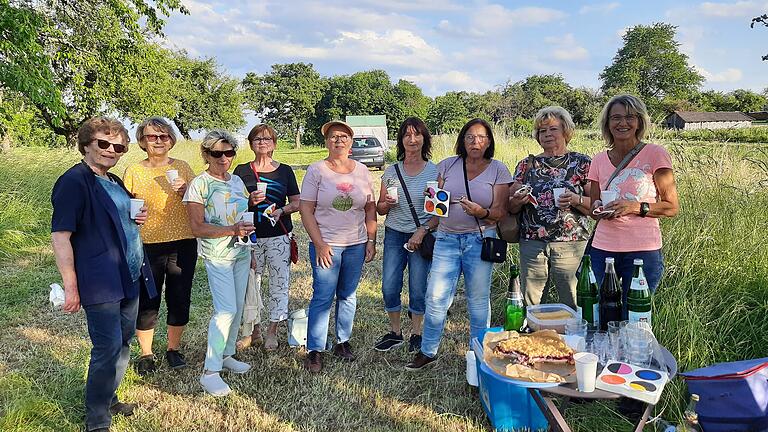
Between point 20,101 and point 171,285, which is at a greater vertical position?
point 20,101

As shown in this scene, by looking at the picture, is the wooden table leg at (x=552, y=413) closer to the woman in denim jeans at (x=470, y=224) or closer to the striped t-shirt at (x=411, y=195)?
the woman in denim jeans at (x=470, y=224)

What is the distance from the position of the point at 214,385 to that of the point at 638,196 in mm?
3013

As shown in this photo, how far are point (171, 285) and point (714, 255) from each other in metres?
4.13

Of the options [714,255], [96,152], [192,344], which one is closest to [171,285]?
[192,344]

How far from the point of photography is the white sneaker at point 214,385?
3.29 meters

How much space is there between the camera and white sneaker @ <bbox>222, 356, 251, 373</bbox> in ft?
11.9

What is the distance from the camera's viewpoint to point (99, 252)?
2615 mm

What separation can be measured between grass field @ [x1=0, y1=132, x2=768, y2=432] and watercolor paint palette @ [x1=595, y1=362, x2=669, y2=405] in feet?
2.69

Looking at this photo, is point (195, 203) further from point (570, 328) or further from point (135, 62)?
point (135, 62)

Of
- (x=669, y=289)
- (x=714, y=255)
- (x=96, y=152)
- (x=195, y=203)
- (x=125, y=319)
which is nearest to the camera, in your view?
(x=96, y=152)

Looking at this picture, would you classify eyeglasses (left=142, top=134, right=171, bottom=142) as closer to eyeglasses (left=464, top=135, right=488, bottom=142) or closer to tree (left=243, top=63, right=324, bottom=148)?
eyeglasses (left=464, top=135, right=488, bottom=142)

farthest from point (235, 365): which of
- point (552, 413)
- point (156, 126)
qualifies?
point (552, 413)

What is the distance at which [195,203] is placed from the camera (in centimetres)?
321

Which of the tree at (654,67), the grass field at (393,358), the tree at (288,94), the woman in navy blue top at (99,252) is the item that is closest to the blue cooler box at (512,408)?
the grass field at (393,358)
